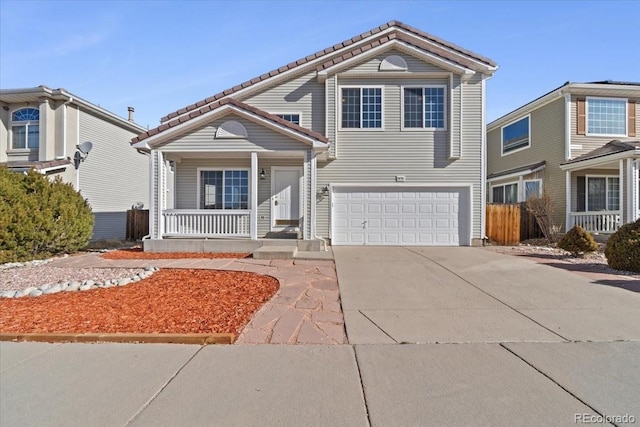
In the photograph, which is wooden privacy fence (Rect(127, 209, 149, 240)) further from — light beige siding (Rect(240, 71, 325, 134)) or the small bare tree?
the small bare tree

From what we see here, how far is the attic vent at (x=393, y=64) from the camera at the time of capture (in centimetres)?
1260

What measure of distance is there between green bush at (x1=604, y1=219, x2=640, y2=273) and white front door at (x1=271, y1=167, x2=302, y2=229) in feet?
29.5

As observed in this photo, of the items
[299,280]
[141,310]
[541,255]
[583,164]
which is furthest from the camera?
[583,164]

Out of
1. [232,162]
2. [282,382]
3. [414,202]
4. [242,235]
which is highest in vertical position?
[232,162]

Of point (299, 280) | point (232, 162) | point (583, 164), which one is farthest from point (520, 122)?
point (299, 280)

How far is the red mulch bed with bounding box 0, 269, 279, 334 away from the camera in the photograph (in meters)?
4.27

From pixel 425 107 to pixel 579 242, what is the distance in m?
6.62

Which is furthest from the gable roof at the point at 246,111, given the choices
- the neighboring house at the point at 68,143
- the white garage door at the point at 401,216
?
the neighboring house at the point at 68,143

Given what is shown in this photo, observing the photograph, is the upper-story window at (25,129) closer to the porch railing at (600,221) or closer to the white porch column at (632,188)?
the porch railing at (600,221)

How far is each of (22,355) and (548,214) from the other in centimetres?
1555

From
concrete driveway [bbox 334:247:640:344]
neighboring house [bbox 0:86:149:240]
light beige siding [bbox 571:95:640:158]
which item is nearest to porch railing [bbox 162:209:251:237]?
concrete driveway [bbox 334:247:640:344]

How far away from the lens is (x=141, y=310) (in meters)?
4.90

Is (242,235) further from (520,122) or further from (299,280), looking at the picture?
(520,122)

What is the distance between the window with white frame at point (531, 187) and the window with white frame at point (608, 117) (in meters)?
3.04
